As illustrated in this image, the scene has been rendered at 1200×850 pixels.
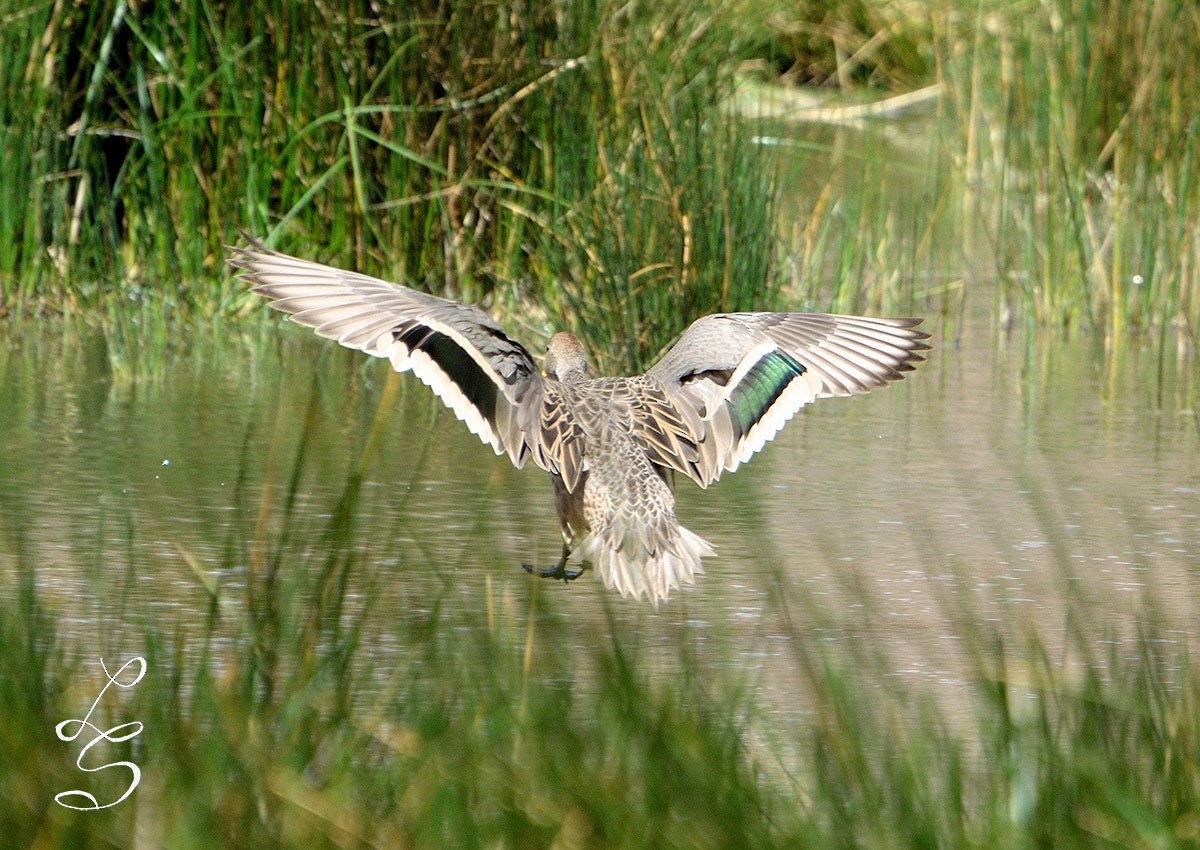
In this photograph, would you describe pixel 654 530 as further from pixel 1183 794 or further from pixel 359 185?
pixel 359 185

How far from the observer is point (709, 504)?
4.19 m

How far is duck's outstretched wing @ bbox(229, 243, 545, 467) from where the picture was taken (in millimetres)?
3629

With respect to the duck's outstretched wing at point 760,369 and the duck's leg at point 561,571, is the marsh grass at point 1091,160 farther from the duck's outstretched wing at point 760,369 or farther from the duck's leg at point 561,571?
the duck's leg at point 561,571

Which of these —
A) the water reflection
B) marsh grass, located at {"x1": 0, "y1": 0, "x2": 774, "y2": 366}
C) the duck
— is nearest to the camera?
the water reflection

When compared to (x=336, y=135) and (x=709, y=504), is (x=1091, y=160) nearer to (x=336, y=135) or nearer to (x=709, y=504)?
(x=336, y=135)

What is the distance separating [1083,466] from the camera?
4.50 m

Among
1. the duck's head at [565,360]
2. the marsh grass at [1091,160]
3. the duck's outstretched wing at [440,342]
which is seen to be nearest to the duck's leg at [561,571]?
the duck's outstretched wing at [440,342]

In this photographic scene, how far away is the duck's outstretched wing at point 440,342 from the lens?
3.63 meters

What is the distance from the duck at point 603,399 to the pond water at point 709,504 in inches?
4.4

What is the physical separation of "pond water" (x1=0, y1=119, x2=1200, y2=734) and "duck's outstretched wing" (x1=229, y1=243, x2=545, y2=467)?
195mm

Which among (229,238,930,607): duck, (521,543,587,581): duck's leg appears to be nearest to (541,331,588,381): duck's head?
(229,238,930,607): duck

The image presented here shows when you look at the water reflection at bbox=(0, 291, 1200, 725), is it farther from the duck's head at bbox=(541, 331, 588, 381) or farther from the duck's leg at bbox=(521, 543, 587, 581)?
the duck's head at bbox=(541, 331, 588, 381)

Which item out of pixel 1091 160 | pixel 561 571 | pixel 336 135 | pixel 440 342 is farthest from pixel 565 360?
pixel 1091 160

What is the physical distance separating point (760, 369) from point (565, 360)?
0.43m
